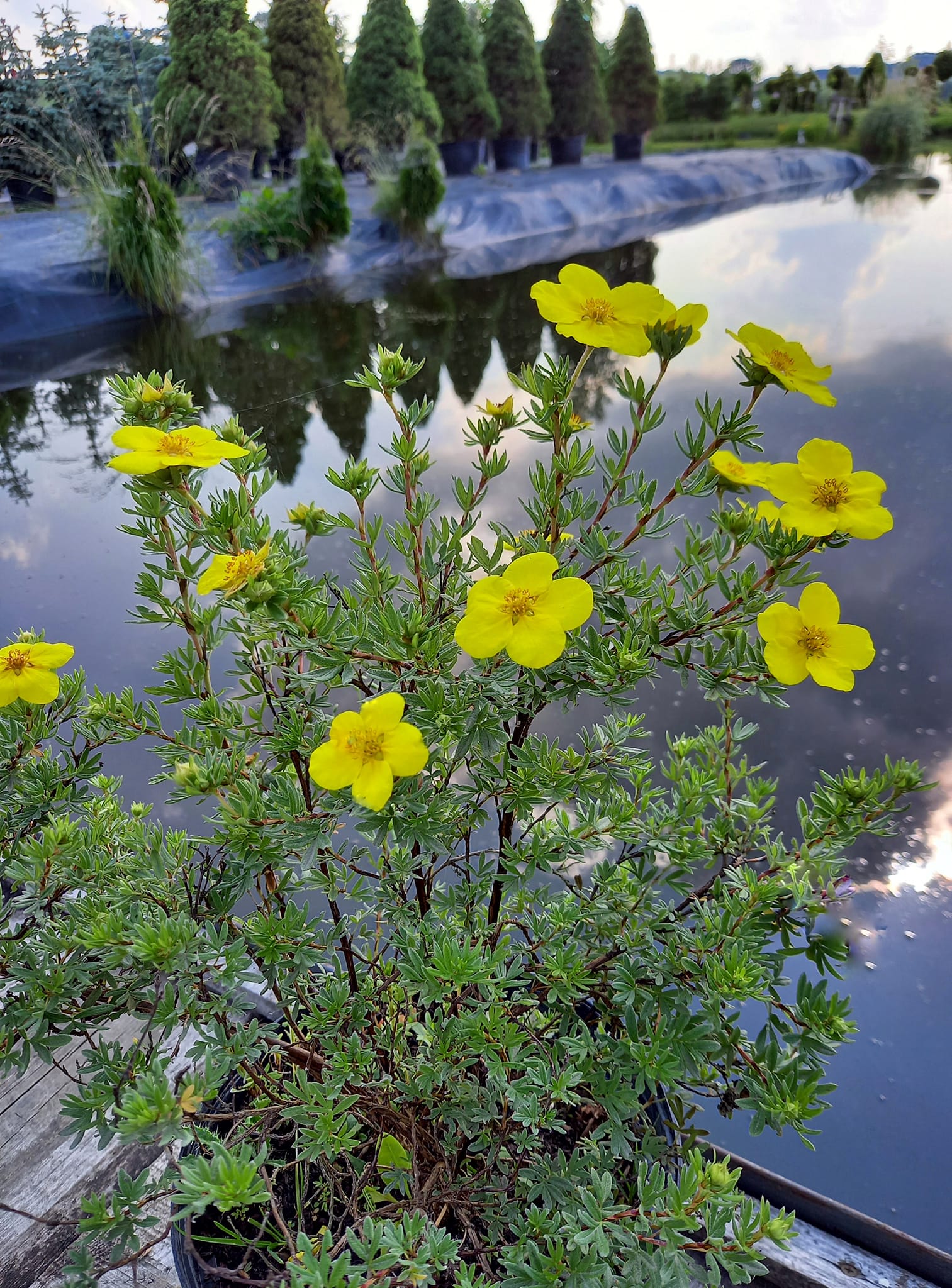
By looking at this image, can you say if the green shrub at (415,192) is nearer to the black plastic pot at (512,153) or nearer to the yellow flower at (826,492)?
the black plastic pot at (512,153)

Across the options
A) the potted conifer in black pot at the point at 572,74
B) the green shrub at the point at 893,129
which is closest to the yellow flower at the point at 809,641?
the potted conifer in black pot at the point at 572,74

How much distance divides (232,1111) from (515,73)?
12.9 meters

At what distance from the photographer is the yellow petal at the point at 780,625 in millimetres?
547

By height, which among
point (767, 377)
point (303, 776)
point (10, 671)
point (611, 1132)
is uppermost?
point (767, 377)

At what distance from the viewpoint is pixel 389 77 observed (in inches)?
370

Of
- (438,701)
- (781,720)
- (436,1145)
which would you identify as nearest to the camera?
(438,701)

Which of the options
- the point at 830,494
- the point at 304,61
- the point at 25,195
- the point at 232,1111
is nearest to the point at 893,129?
the point at 304,61

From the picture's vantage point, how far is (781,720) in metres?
2.04

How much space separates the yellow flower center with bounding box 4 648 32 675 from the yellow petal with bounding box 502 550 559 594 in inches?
16.4

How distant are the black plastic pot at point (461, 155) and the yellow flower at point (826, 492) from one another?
37.7ft

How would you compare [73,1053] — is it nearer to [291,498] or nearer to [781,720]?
[781,720]

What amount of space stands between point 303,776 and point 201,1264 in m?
0.42

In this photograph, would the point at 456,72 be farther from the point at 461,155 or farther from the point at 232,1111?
the point at 232,1111


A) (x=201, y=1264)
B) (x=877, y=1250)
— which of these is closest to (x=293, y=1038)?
(x=201, y=1264)
